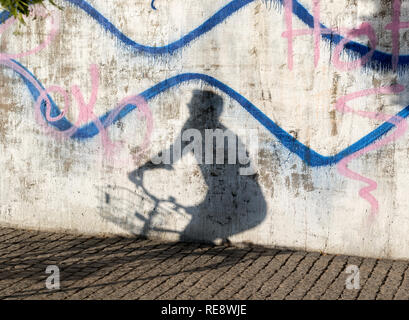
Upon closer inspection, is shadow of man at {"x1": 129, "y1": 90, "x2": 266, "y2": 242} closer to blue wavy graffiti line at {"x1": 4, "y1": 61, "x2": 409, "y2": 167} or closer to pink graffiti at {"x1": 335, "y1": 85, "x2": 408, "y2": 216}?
blue wavy graffiti line at {"x1": 4, "y1": 61, "x2": 409, "y2": 167}

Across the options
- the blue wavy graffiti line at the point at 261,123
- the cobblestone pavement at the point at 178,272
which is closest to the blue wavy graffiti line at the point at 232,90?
the blue wavy graffiti line at the point at 261,123

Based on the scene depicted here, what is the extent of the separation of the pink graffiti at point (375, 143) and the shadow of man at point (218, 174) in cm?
93

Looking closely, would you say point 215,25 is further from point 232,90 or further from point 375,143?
point 375,143

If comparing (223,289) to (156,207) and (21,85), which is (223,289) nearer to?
(156,207)

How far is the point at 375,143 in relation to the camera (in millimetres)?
6312

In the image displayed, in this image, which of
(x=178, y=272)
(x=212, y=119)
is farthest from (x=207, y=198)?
(x=178, y=272)

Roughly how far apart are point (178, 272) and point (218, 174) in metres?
1.24

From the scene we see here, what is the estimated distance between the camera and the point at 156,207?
7133 millimetres

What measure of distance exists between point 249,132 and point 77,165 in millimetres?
2005

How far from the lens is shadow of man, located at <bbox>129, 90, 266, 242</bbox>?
679cm

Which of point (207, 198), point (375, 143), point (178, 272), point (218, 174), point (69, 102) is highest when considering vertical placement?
point (69, 102)

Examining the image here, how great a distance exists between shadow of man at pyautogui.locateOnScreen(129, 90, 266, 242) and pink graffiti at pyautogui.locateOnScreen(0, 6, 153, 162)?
0.51 metres

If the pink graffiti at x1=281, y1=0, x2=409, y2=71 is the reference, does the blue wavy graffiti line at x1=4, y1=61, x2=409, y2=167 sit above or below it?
below

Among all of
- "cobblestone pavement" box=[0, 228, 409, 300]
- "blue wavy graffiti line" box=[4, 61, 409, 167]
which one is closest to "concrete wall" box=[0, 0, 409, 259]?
"blue wavy graffiti line" box=[4, 61, 409, 167]
